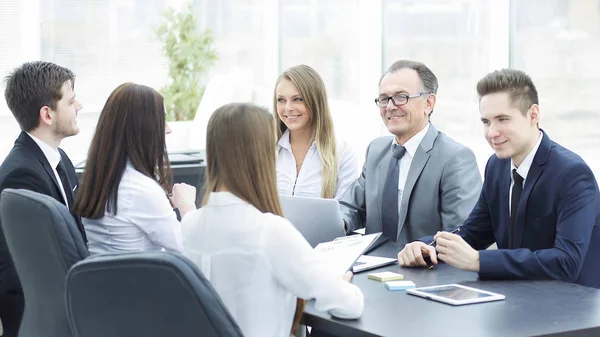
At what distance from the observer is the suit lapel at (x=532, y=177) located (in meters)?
2.77

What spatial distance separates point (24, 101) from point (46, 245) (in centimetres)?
116

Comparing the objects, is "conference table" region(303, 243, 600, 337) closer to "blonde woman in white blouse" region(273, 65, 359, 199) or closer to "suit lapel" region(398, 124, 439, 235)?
"suit lapel" region(398, 124, 439, 235)

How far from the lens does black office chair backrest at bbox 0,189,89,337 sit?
221 cm

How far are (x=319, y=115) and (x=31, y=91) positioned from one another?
1.28 m

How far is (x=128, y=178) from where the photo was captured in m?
2.77

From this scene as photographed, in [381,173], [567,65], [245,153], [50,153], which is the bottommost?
[381,173]

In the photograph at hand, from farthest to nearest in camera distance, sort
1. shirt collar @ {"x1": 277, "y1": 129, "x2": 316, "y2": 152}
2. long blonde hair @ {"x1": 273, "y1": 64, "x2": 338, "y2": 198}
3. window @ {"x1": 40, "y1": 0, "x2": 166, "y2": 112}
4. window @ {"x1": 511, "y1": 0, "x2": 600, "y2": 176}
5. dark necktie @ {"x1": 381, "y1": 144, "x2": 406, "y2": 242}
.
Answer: window @ {"x1": 40, "y1": 0, "x2": 166, "y2": 112} < window @ {"x1": 511, "y1": 0, "x2": 600, "y2": 176} < shirt collar @ {"x1": 277, "y1": 129, "x2": 316, "y2": 152} < long blonde hair @ {"x1": 273, "y1": 64, "x2": 338, "y2": 198} < dark necktie @ {"x1": 381, "y1": 144, "x2": 406, "y2": 242}

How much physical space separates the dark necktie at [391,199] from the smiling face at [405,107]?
78mm

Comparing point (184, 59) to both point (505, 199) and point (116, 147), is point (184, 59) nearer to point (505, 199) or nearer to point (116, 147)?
point (116, 147)

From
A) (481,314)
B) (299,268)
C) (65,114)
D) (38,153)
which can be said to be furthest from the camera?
(65,114)

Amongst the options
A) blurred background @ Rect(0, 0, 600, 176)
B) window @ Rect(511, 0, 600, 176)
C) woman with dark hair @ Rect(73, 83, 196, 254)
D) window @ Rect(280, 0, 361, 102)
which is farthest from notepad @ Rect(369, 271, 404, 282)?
window @ Rect(280, 0, 361, 102)

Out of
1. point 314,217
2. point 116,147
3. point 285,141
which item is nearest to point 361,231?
point 314,217

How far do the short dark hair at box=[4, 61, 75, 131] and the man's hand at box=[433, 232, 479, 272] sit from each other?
1.55m

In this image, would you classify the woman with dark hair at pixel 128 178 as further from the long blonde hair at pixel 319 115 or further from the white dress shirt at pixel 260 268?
the long blonde hair at pixel 319 115
